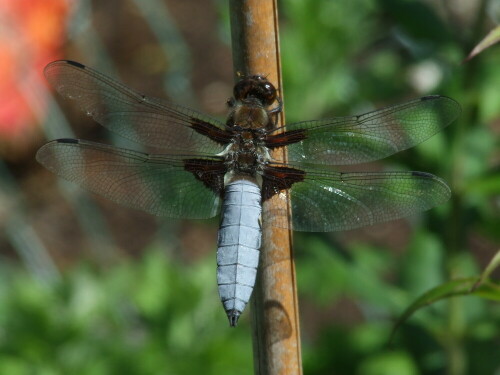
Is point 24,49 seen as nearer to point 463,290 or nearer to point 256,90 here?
point 256,90


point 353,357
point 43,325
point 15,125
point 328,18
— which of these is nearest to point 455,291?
point 353,357

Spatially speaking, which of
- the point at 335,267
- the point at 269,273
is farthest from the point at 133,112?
the point at 335,267

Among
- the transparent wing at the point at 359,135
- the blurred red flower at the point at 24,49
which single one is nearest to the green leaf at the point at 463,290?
the transparent wing at the point at 359,135

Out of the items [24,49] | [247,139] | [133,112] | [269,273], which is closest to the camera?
[269,273]

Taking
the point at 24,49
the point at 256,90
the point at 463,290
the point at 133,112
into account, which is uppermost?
the point at 24,49

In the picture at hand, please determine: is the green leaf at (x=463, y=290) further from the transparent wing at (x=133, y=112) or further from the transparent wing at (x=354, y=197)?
the transparent wing at (x=133, y=112)

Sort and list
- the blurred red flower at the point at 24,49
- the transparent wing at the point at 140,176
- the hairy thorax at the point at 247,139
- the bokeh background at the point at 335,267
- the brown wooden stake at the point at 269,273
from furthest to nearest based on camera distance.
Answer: the blurred red flower at the point at 24,49, the bokeh background at the point at 335,267, the transparent wing at the point at 140,176, the hairy thorax at the point at 247,139, the brown wooden stake at the point at 269,273

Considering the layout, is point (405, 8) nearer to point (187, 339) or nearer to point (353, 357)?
point (353, 357)
